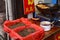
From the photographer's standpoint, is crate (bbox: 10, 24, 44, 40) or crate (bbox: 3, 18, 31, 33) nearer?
crate (bbox: 10, 24, 44, 40)

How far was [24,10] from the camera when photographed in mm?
1849

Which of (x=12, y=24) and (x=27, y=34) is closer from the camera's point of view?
(x=27, y=34)

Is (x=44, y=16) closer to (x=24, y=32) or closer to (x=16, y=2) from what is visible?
(x=16, y=2)

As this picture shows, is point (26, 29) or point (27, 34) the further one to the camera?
point (26, 29)

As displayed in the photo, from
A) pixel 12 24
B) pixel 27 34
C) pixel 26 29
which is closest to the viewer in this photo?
pixel 27 34

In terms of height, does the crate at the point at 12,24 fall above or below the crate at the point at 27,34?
above

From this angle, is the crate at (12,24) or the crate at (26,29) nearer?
the crate at (26,29)

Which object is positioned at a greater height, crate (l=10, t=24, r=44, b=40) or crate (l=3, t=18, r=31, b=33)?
crate (l=3, t=18, r=31, b=33)

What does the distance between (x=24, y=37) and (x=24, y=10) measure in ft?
2.07

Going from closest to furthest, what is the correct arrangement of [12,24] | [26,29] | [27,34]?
1. [27,34]
2. [26,29]
3. [12,24]

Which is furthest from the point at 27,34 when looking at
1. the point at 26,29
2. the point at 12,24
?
the point at 12,24

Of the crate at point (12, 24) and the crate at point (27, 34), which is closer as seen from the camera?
the crate at point (27, 34)

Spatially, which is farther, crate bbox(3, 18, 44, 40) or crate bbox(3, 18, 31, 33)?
crate bbox(3, 18, 31, 33)

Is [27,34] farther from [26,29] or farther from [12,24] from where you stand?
[12,24]
